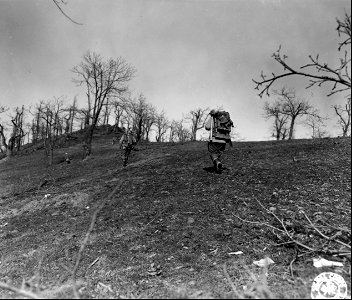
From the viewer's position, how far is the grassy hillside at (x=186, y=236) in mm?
4414

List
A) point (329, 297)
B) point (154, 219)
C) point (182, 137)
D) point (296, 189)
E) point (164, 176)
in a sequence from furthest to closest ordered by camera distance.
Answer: point (182, 137), point (164, 176), point (296, 189), point (154, 219), point (329, 297)

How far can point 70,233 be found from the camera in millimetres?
7137

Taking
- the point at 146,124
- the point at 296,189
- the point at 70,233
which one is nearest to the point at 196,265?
the point at 70,233

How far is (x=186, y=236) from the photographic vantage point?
236 inches

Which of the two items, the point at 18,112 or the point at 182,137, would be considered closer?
the point at 18,112

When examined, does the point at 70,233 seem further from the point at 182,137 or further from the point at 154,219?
the point at 182,137

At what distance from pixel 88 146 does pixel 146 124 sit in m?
32.6

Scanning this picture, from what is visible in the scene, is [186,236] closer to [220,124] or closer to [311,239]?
[311,239]

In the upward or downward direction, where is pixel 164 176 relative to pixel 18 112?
downward

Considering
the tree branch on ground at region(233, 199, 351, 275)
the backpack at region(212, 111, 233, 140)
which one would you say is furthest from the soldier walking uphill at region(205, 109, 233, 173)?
the tree branch on ground at region(233, 199, 351, 275)

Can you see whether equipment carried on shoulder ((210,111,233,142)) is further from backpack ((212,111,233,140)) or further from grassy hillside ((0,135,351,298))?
grassy hillside ((0,135,351,298))

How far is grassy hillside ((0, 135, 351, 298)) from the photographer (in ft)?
14.5

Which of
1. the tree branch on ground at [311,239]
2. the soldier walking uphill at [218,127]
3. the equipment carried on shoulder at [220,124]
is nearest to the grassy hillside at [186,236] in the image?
the tree branch on ground at [311,239]

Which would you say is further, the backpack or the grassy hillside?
the backpack
